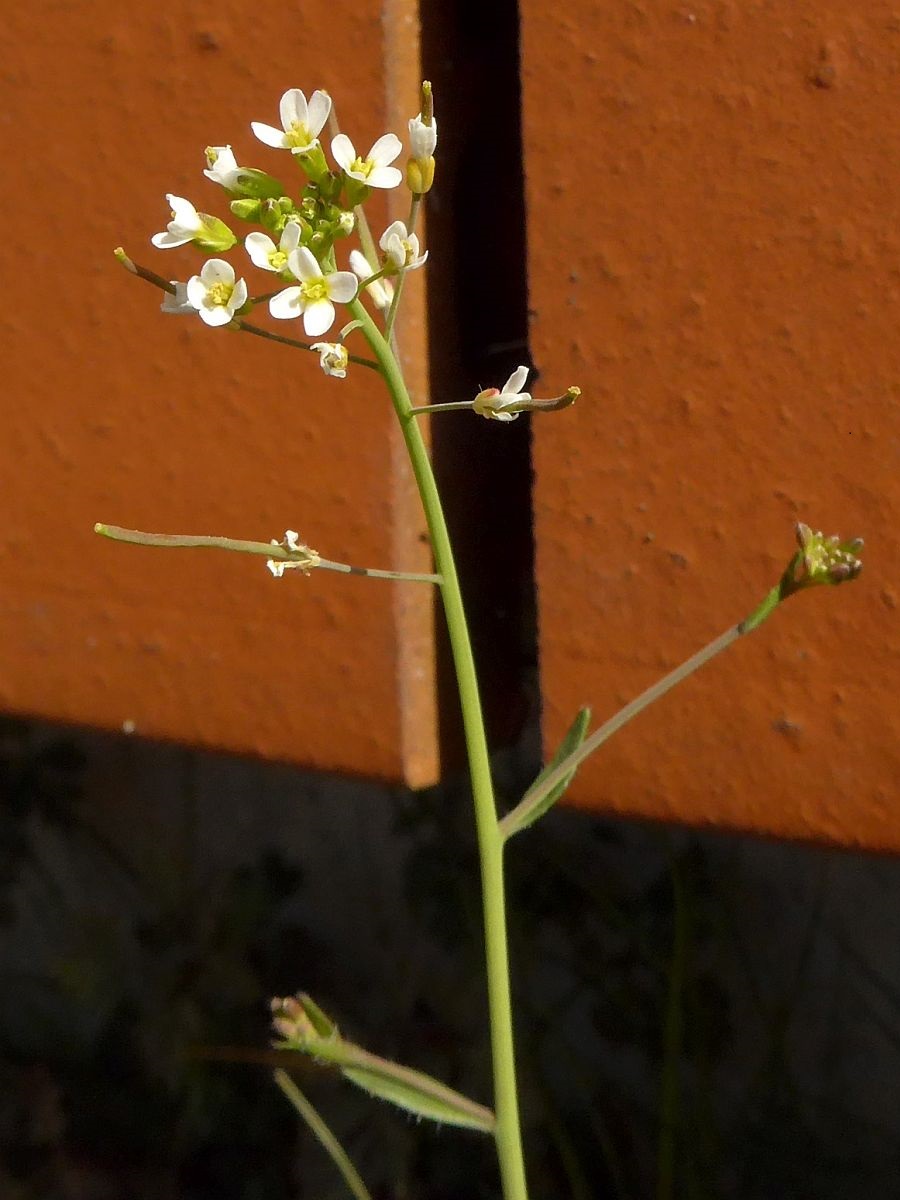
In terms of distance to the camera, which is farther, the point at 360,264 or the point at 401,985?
the point at 401,985

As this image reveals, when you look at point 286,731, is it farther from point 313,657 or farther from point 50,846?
point 50,846

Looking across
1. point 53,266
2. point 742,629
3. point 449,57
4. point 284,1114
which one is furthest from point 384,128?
point 284,1114

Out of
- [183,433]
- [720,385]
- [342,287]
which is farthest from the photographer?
[183,433]

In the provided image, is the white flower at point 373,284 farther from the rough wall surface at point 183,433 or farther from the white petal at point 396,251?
the rough wall surface at point 183,433

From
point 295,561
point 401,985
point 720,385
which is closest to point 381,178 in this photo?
point 295,561

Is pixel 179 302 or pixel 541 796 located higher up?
pixel 179 302

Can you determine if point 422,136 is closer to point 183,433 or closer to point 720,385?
point 720,385
